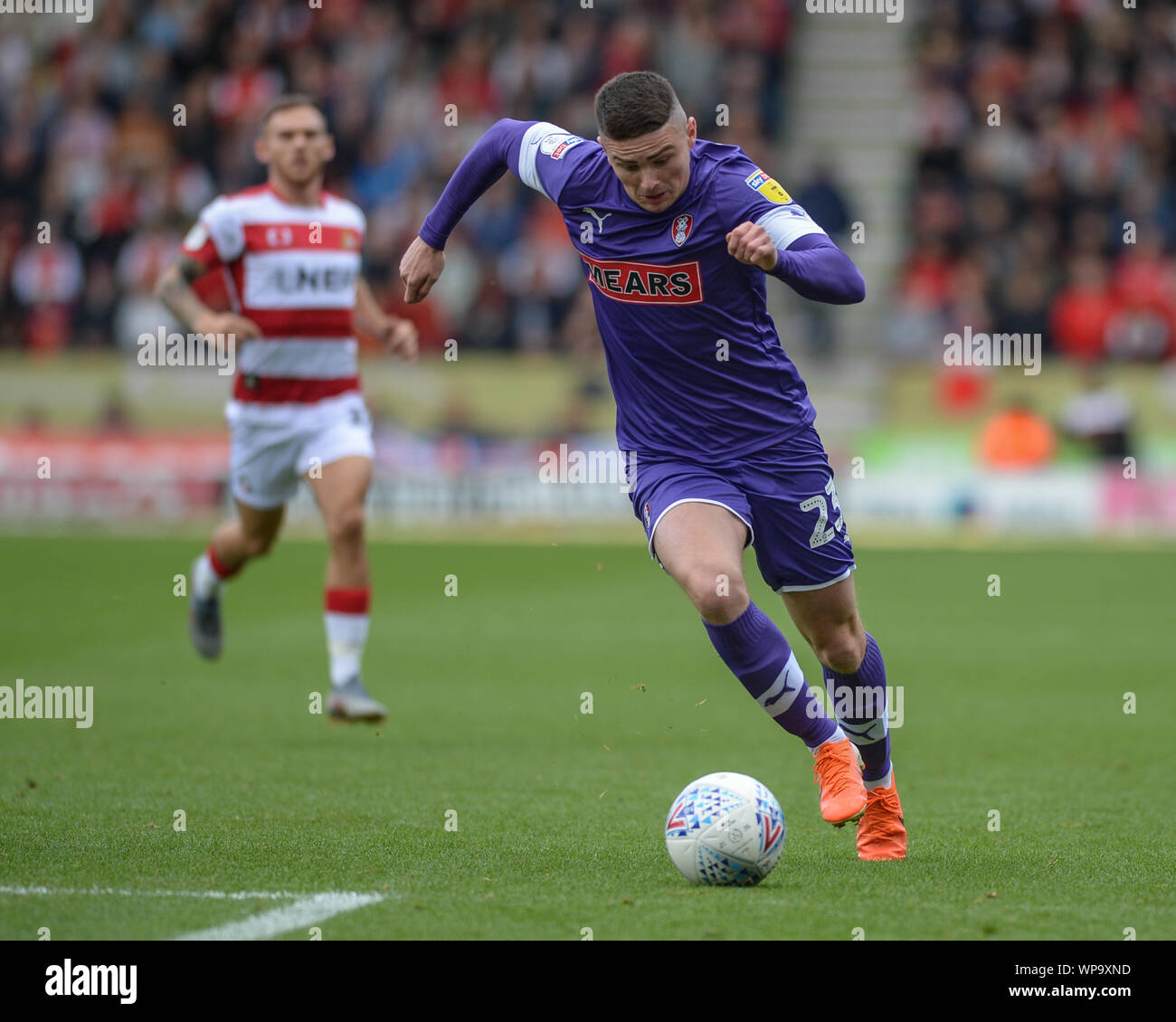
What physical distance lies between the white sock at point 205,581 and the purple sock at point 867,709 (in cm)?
457

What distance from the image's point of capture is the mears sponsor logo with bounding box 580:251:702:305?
18.5 ft

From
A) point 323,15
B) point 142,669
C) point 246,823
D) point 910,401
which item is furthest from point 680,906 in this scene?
point 323,15

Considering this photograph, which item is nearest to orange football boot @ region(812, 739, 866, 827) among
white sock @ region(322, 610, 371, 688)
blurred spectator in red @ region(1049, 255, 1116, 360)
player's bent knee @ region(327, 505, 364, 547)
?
white sock @ region(322, 610, 371, 688)

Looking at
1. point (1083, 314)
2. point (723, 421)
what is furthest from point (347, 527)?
point (1083, 314)

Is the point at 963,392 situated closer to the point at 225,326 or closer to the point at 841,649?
the point at 225,326

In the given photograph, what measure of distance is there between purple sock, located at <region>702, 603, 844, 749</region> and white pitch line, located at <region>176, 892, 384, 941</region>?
143 cm

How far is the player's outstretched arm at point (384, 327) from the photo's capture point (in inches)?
350

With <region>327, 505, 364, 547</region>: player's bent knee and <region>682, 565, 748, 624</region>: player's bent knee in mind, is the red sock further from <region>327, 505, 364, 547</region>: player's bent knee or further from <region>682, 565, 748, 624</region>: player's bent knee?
<region>682, 565, 748, 624</region>: player's bent knee

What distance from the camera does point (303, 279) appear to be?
8.93 m

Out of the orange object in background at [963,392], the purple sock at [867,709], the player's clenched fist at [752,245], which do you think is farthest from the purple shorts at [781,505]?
the orange object in background at [963,392]

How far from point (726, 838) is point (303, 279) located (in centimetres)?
478

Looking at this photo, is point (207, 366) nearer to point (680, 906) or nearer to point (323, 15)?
point (323, 15)

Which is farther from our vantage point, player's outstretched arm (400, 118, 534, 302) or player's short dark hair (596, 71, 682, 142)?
player's outstretched arm (400, 118, 534, 302)

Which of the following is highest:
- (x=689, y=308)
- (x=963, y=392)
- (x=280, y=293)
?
(x=963, y=392)
